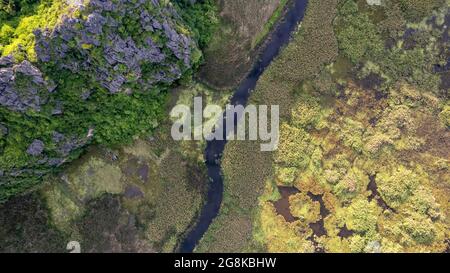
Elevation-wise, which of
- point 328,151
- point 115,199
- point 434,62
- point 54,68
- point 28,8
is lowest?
point 115,199

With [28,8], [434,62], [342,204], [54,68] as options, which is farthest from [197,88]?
[434,62]

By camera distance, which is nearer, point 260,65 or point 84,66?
point 84,66

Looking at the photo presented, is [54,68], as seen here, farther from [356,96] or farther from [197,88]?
[356,96]

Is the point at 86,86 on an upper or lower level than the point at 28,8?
lower

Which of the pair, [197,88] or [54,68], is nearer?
[54,68]

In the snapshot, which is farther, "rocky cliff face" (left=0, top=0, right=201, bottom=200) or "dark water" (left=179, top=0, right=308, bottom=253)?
"dark water" (left=179, top=0, right=308, bottom=253)

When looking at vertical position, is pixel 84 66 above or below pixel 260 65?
above

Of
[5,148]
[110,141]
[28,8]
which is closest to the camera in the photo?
[28,8]

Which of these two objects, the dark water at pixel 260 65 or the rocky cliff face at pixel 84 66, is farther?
the dark water at pixel 260 65
